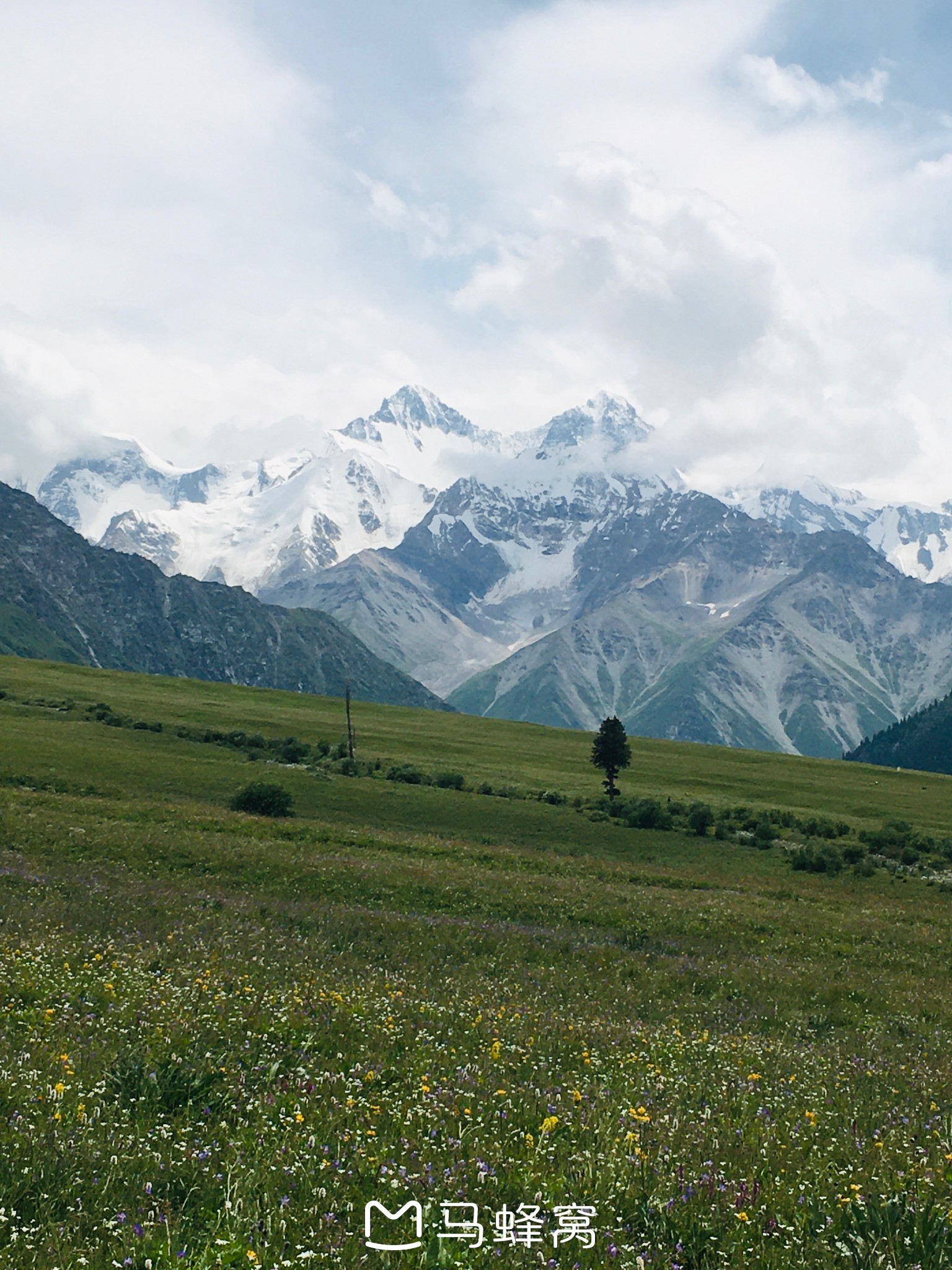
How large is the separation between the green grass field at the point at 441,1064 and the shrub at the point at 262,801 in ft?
53.1

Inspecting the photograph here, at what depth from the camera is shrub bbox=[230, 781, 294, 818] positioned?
176 ft

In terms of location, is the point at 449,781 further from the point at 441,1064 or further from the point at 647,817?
the point at 441,1064

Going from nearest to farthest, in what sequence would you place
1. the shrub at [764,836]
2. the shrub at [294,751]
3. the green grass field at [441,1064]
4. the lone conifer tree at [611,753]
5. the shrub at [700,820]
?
the green grass field at [441,1064] → the shrub at [764,836] → the shrub at [700,820] → the lone conifer tree at [611,753] → the shrub at [294,751]

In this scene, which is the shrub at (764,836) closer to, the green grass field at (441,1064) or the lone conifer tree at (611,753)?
the lone conifer tree at (611,753)

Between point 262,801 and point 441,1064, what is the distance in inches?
1806

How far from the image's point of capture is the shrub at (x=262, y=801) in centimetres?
5366

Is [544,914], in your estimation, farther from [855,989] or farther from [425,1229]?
[425,1229]

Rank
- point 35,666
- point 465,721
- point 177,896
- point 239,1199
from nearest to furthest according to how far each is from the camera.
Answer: point 239,1199 → point 177,896 → point 35,666 → point 465,721

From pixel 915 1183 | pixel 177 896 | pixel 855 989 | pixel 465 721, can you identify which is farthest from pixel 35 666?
pixel 915 1183

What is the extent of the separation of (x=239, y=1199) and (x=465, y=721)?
154767 millimetres

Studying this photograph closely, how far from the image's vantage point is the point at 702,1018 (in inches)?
665

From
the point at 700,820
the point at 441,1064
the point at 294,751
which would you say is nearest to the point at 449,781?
the point at 294,751

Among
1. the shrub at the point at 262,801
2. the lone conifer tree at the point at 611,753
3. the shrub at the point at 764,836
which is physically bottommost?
the shrub at the point at 764,836

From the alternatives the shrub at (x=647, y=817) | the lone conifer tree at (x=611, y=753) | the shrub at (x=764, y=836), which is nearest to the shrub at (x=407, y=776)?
the lone conifer tree at (x=611, y=753)
